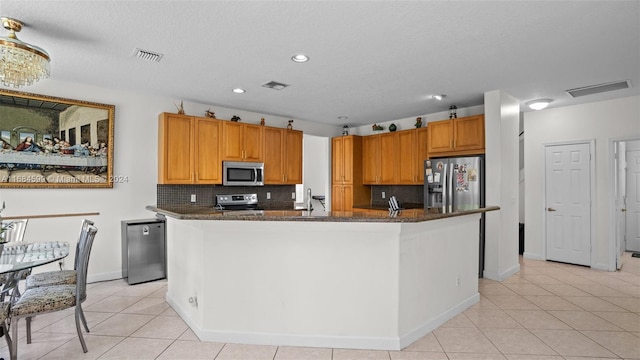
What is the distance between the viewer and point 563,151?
5355 millimetres

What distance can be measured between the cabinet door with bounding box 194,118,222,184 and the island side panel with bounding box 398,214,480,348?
3.37 meters

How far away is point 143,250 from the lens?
432 cm

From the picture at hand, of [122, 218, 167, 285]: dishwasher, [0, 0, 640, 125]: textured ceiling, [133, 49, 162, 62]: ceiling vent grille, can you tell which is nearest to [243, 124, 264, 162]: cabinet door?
[0, 0, 640, 125]: textured ceiling

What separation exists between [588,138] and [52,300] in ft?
21.9

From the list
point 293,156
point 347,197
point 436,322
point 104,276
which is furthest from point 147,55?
point 347,197

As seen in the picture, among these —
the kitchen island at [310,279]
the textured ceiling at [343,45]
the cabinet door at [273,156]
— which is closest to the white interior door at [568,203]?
the textured ceiling at [343,45]

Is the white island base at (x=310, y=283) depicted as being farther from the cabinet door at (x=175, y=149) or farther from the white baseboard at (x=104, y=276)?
the white baseboard at (x=104, y=276)

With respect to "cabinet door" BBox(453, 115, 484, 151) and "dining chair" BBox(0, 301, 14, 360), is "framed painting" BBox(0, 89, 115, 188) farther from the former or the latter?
"cabinet door" BBox(453, 115, 484, 151)

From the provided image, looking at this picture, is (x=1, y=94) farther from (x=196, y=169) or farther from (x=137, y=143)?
(x=196, y=169)

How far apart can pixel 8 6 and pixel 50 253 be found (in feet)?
5.89

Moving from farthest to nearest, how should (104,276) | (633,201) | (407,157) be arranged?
1. (633,201)
2. (407,157)
3. (104,276)

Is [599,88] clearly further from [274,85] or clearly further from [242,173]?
[242,173]

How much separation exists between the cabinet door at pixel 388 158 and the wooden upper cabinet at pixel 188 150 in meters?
3.00

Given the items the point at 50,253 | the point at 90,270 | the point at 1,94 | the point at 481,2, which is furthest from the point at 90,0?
the point at 90,270
